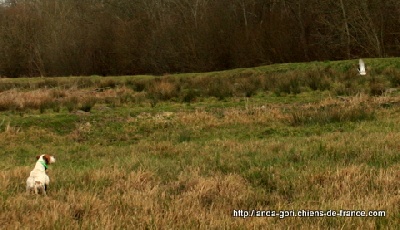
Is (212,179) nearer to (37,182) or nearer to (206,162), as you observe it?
(206,162)

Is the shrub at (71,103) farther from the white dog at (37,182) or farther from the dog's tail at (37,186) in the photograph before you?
the dog's tail at (37,186)

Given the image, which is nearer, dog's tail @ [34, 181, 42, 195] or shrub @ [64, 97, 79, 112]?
dog's tail @ [34, 181, 42, 195]

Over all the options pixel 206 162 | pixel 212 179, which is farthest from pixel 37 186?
pixel 206 162

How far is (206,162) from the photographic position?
21.0 feet

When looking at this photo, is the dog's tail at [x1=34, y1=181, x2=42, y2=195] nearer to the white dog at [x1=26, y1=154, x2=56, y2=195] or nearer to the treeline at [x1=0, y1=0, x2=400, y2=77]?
the white dog at [x1=26, y1=154, x2=56, y2=195]

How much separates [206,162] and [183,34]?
38.7 meters

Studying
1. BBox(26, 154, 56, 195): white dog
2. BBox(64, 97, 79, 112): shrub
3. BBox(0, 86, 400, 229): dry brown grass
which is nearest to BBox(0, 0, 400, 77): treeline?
BBox(64, 97, 79, 112): shrub

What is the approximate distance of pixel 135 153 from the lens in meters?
7.99

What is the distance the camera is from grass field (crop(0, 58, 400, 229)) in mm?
3803

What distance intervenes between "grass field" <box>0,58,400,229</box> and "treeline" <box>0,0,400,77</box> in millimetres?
19141

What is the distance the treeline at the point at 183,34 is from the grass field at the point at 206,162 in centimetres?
1914

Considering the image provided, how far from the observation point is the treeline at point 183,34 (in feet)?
107

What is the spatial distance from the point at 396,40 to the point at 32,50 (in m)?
42.0

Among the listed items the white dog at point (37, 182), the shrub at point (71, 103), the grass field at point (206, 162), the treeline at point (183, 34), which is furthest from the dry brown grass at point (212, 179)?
the treeline at point (183, 34)
